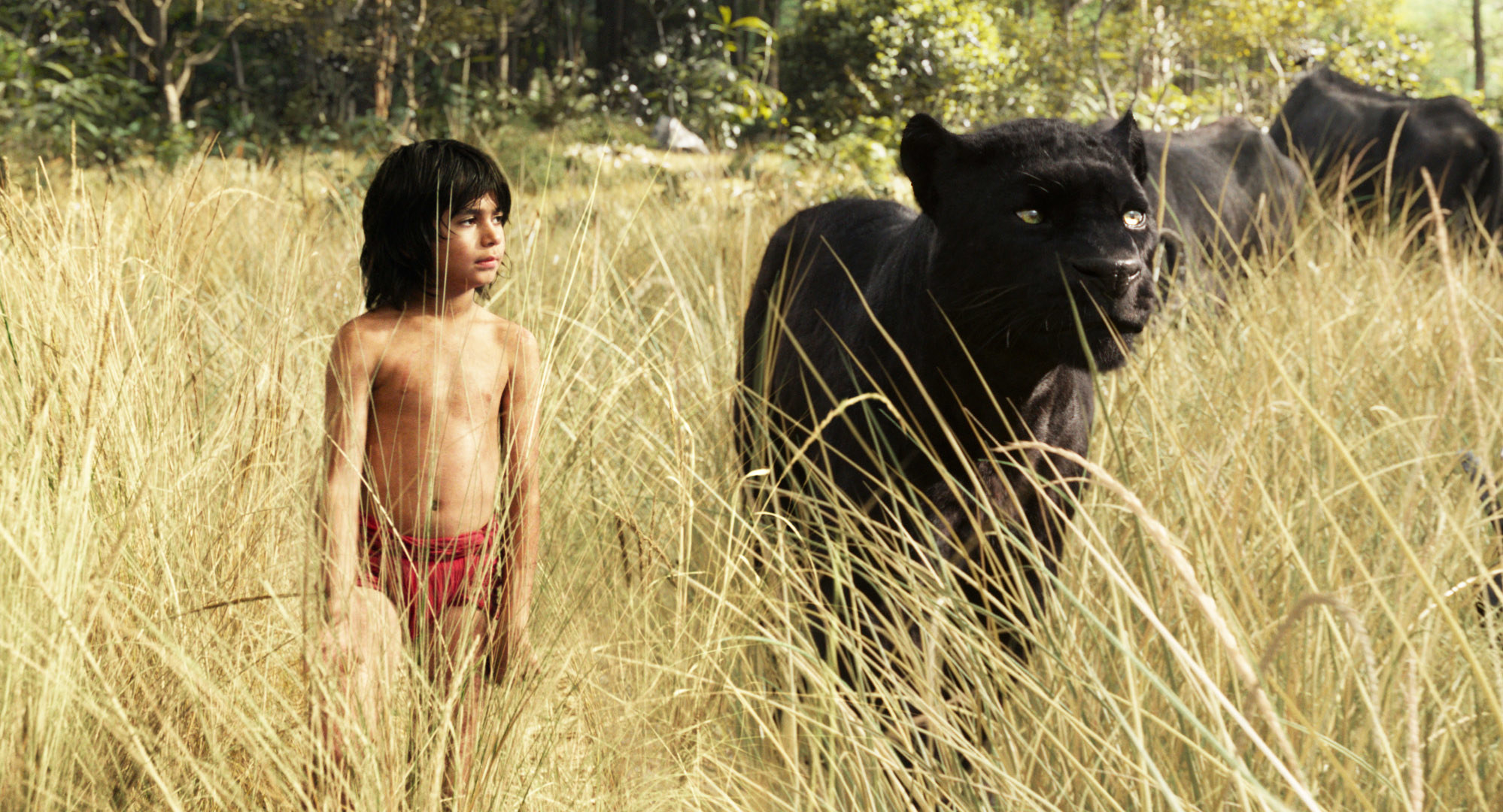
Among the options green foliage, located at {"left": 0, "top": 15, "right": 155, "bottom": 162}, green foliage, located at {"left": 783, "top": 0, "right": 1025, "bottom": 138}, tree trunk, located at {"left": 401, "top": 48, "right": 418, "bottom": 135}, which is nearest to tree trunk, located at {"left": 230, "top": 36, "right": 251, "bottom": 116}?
tree trunk, located at {"left": 401, "top": 48, "right": 418, "bottom": 135}

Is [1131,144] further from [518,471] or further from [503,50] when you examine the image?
[503,50]

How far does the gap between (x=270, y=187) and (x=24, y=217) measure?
4142 millimetres

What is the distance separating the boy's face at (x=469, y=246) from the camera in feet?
5.65

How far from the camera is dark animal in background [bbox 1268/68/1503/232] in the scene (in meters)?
6.86

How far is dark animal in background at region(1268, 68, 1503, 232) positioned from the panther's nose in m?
5.41

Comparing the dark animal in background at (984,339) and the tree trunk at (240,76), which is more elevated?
the dark animal in background at (984,339)

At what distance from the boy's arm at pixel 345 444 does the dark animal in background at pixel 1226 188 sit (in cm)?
336

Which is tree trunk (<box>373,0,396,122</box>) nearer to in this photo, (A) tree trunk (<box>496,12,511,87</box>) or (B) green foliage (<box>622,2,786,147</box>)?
(A) tree trunk (<box>496,12,511,87</box>)

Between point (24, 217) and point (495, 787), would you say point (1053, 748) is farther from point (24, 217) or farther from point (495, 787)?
point (24, 217)

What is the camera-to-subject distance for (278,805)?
5.13ft

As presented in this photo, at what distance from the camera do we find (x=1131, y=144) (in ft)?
7.41

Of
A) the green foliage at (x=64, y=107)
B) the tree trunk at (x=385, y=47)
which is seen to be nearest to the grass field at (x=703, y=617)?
the green foliage at (x=64, y=107)

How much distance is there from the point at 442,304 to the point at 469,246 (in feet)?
0.32

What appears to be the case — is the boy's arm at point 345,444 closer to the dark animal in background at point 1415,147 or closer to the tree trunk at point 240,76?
the dark animal in background at point 1415,147
